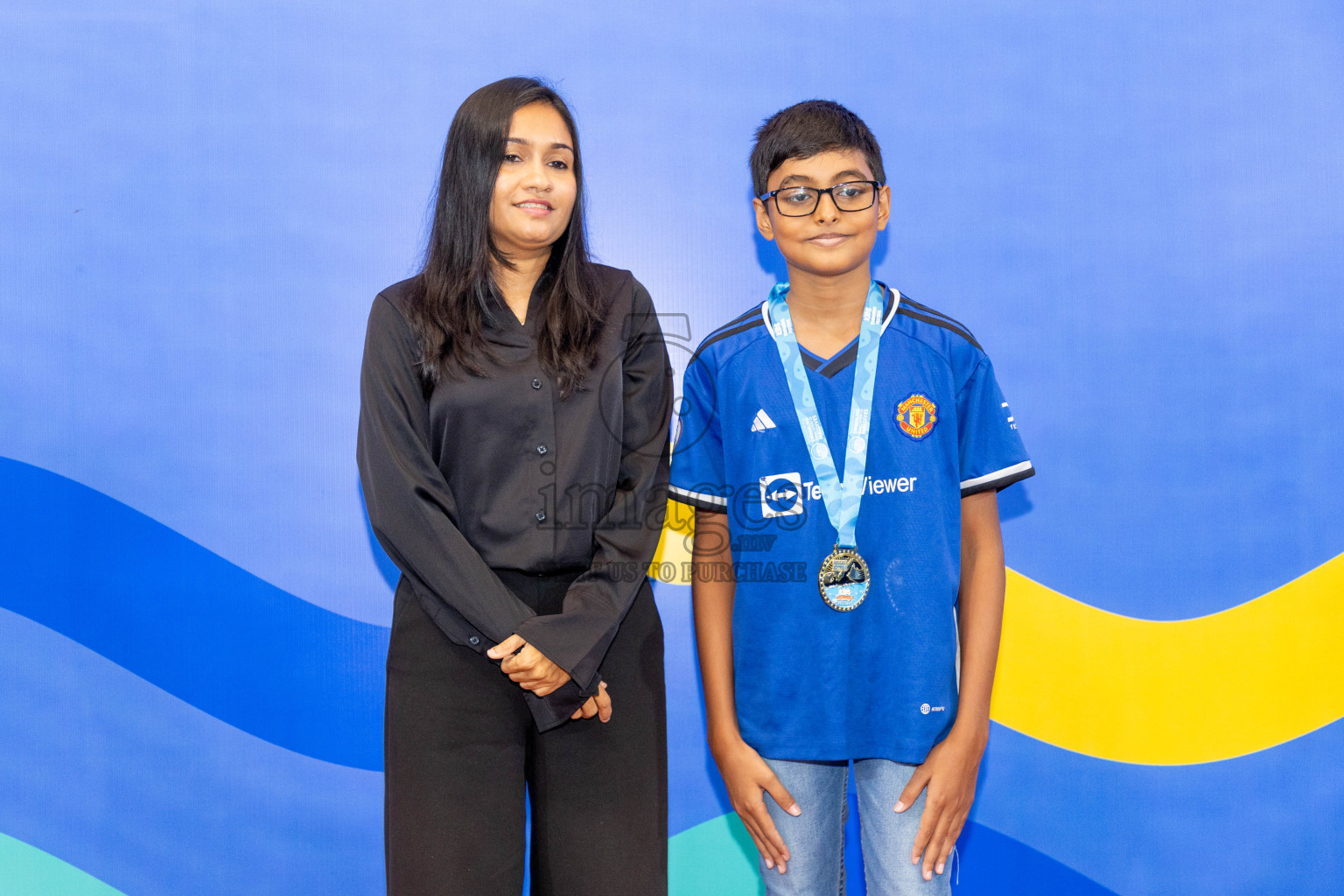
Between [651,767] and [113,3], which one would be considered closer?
[651,767]

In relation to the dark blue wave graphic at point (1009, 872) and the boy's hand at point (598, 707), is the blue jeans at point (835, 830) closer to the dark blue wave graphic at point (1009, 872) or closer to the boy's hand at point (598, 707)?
the boy's hand at point (598, 707)

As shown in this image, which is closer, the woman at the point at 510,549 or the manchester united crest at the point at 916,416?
the woman at the point at 510,549

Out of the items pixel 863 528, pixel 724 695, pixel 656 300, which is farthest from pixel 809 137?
pixel 724 695

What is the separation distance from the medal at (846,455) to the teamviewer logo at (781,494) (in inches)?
1.9

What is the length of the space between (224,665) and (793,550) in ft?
5.84

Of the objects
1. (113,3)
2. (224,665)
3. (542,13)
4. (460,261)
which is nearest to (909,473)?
(460,261)

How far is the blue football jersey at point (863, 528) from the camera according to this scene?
6.20ft

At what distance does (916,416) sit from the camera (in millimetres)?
1948

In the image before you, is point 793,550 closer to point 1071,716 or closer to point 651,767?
point 651,767

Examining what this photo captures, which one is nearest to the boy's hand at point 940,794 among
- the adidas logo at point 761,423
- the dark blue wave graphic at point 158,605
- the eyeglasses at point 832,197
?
the adidas logo at point 761,423

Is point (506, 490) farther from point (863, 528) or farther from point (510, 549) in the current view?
point (863, 528)

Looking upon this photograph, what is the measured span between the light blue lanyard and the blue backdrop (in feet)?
2.74

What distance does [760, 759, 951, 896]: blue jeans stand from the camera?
188 centimetres

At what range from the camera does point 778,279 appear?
9.16ft
